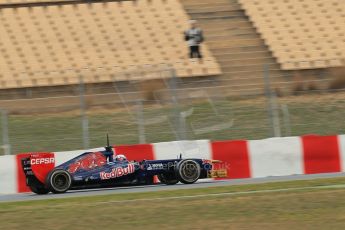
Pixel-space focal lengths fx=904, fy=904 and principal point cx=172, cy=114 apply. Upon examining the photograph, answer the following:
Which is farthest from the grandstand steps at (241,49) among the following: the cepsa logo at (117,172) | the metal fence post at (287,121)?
the cepsa logo at (117,172)

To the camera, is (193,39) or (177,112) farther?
(193,39)

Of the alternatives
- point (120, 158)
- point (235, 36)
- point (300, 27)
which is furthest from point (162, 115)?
point (300, 27)

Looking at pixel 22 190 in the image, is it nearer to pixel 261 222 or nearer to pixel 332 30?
pixel 261 222

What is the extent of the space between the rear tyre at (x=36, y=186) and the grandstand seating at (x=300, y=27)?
971 centimetres

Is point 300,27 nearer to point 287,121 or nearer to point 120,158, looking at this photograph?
point 287,121

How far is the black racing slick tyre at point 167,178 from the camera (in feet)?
43.1

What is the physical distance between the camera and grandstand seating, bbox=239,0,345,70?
2217cm

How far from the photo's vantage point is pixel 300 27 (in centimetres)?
2348

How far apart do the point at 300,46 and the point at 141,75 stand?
321 inches

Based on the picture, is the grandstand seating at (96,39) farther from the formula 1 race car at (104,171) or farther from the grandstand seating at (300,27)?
the formula 1 race car at (104,171)

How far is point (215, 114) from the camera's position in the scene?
583 inches

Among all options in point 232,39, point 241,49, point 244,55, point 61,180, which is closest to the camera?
point 61,180

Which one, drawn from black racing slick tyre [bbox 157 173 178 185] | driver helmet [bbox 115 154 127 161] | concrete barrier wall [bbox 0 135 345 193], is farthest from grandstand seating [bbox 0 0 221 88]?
driver helmet [bbox 115 154 127 161]

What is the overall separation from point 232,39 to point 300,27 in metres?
1.82
